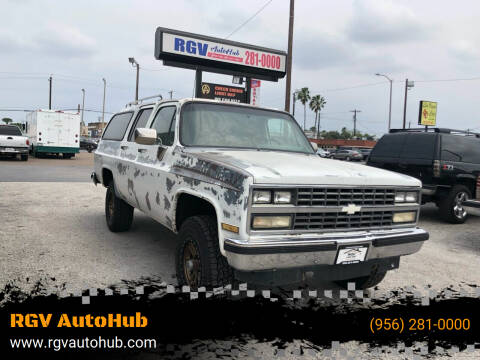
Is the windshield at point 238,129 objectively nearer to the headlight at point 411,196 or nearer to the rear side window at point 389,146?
the headlight at point 411,196

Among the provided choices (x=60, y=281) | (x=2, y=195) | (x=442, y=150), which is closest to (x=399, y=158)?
(x=442, y=150)

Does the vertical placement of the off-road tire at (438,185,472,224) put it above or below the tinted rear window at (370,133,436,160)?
below

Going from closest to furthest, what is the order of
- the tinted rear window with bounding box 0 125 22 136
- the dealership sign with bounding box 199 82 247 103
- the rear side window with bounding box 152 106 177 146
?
the rear side window with bounding box 152 106 177 146, the dealership sign with bounding box 199 82 247 103, the tinted rear window with bounding box 0 125 22 136

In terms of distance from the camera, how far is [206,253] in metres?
3.35

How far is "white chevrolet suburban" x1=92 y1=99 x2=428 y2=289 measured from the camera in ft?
9.93

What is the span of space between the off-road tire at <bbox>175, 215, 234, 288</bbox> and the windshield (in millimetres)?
977

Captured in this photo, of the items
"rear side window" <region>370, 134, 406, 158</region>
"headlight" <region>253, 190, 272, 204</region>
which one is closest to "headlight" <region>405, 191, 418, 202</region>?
"headlight" <region>253, 190, 272, 204</region>

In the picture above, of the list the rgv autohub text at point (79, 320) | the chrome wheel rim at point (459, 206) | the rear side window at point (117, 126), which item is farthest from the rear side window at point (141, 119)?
the chrome wheel rim at point (459, 206)

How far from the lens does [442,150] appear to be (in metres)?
8.43

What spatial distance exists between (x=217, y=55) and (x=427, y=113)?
5195cm

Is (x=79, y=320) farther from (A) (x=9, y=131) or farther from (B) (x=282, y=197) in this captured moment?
(A) (x=9, y=131)

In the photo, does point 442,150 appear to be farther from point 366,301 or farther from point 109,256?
point 109,256

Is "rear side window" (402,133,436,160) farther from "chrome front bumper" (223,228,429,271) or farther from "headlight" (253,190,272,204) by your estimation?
"headlight" (253,190,272,204)

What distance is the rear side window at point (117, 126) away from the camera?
6180 millimetres
